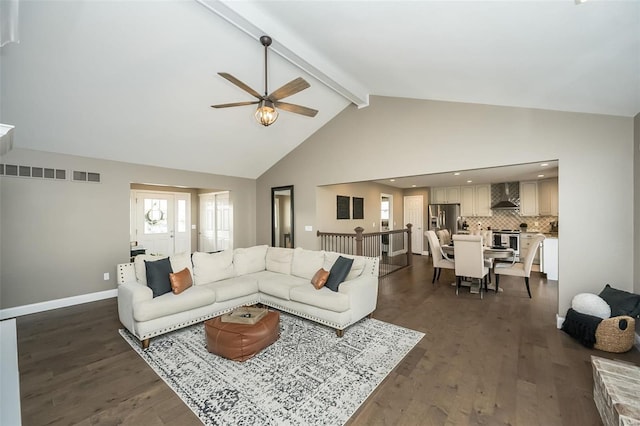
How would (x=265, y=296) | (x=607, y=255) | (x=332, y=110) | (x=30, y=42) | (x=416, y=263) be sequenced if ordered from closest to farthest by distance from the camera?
1. (x=30, y=42)
2. (x=607, y=255)
3. (x=265, y=296)
4. (x=332, y=110)
5. (x=416, y=263)

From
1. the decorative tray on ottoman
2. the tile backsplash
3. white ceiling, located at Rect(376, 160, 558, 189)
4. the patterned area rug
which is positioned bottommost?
the patterned area rug

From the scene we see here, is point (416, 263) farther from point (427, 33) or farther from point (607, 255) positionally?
point (427, 33)

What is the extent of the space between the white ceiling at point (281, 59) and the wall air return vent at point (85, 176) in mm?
335

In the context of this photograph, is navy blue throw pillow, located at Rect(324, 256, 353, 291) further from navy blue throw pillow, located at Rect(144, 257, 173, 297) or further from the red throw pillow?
navy blue throw pillow, located at Rect(144, 257, 173, 297)

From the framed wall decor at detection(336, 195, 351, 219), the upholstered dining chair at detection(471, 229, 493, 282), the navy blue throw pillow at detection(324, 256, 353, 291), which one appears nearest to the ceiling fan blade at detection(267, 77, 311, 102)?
the navy blue throw pillow at detection(324, 256, 353, 291)

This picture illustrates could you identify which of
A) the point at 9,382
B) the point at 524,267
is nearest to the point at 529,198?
the point at 524,267

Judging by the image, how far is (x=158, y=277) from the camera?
3.42 m

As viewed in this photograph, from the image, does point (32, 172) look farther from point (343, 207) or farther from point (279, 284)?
point (343, 207)

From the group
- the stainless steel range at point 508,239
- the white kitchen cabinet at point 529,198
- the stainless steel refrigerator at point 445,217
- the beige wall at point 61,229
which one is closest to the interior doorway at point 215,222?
the beige wall at point 61,229

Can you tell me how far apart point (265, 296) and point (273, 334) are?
3.78ft

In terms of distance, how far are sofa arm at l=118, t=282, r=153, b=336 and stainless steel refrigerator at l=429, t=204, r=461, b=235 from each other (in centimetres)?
788

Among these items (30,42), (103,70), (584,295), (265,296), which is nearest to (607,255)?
(584,295)

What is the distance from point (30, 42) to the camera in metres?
2.76

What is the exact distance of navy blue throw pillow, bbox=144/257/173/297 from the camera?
3.35 m
